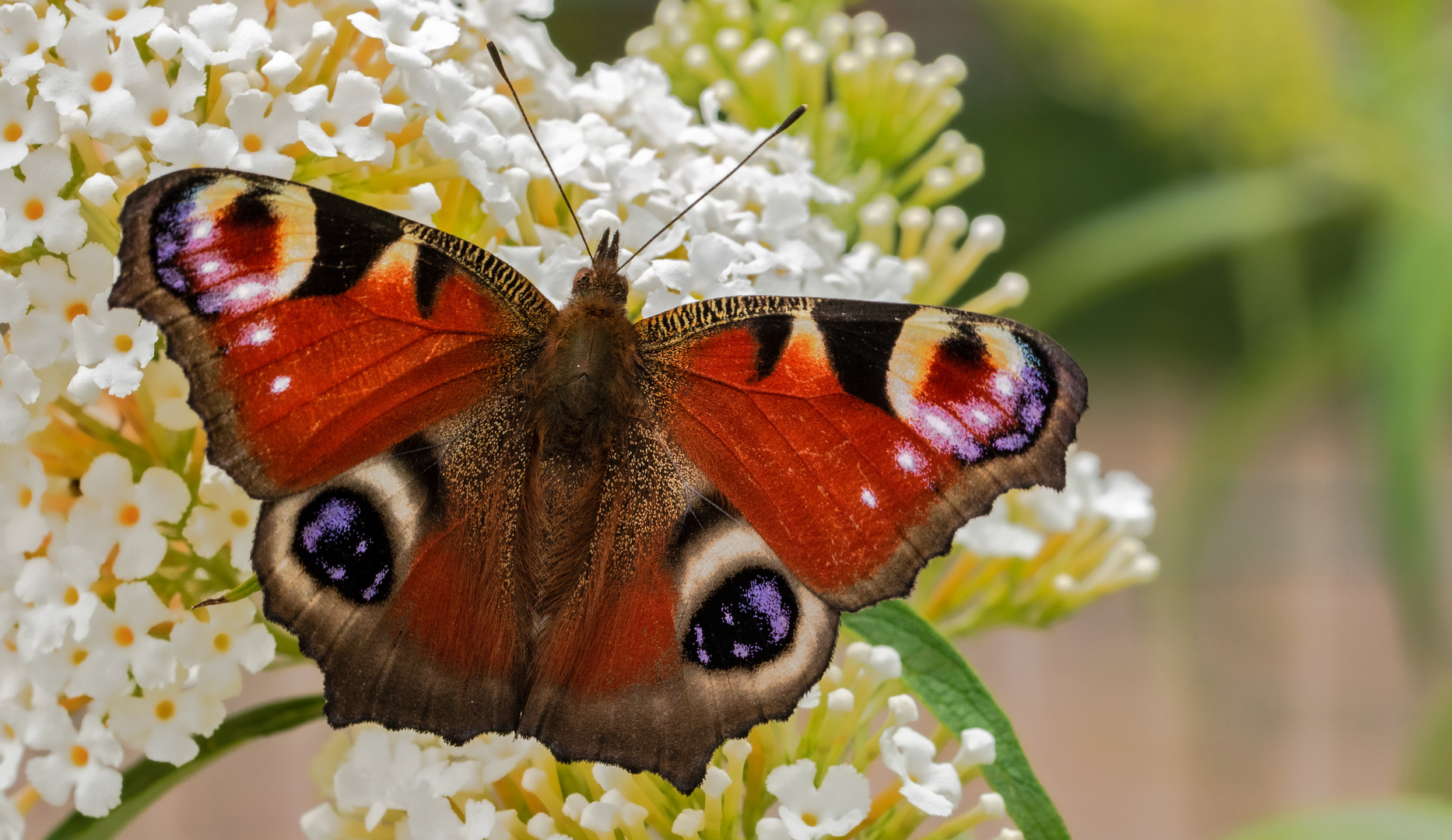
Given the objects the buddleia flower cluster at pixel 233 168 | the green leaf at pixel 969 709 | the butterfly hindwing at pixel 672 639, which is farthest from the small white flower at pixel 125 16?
the green leaf at pixel 969 709

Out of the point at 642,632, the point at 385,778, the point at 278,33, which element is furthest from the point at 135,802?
the point at 278,33

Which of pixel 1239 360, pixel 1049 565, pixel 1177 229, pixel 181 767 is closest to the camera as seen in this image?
pixel 181 767

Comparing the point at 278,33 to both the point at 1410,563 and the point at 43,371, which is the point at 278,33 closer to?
the point at 43,371

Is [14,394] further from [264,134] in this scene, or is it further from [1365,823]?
[1365,823]

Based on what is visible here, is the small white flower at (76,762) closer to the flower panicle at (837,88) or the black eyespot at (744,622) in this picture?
the black eyespot at (744,622)

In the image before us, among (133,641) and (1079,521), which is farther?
(1079,521)

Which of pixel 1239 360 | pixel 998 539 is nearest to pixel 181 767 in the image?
pixel 998 539
